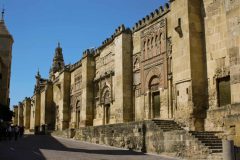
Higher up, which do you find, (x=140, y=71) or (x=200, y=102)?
(x=140, y=71)

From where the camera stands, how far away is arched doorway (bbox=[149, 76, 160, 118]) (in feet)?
62.6

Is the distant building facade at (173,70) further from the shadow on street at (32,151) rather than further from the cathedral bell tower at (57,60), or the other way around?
the cathedral bell tower at (57,60)

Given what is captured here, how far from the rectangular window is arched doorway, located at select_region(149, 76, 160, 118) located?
14.8 feet

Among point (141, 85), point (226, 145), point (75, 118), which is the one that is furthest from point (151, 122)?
point (75, 118)

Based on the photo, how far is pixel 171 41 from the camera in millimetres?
17812

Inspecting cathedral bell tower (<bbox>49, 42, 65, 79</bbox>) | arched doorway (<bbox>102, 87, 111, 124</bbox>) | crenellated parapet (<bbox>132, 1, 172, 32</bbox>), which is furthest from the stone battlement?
cathedral bell tower (<bbox>49, 42, 65, 79</bbox>)

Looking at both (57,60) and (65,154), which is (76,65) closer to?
(65,154)

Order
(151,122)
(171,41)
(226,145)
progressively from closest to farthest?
(226,145) < (151,122) < (171,41)

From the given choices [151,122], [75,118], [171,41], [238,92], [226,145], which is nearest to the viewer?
[226,145]

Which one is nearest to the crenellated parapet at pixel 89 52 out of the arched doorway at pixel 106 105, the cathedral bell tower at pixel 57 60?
the arched doorway at pixel 106 105

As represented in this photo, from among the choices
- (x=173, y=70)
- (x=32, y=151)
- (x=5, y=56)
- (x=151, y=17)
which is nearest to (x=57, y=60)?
(x=5, y=56)

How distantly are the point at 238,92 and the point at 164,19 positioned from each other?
7.09 m

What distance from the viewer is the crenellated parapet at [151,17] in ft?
61.3

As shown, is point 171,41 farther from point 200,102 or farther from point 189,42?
point 200,102
